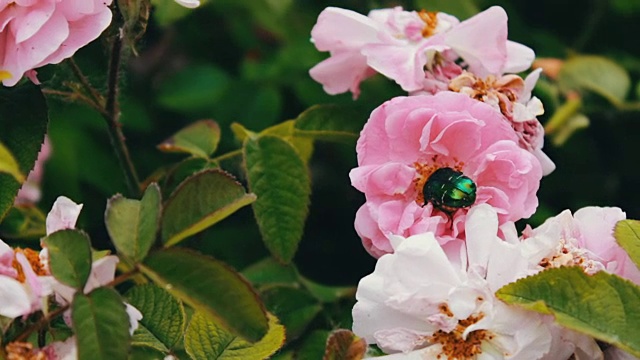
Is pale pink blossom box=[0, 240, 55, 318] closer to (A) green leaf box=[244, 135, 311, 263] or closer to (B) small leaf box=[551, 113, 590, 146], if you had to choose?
(A) green leaf box=[244, 135, 311, 263]

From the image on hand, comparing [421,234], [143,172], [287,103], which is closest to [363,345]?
[421,234]

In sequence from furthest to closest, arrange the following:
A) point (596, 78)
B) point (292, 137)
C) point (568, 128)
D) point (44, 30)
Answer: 1. point (596, 78)
2. point (568, 128)
3. point (292, 137)
4. point (44, 30)

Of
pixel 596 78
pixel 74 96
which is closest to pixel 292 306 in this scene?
pixel 74 96

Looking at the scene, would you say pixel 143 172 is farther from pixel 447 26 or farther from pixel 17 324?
pixel 17 324

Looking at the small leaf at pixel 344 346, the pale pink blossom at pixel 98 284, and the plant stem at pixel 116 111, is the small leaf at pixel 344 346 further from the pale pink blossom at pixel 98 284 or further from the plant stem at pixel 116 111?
the plant stem at pixel 116 111

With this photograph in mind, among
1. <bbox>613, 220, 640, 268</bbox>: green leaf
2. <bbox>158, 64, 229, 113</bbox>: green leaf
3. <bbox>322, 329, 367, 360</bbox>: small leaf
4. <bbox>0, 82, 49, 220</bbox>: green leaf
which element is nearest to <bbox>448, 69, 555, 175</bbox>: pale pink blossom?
<bbox>613, 220, 640, 268</bbox>: green leaf

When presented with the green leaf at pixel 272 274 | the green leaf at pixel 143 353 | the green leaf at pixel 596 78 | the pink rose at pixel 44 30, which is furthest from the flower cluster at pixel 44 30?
the green leaf at pixel 596 78

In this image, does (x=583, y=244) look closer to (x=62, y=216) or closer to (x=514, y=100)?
(x=514, y=100)
